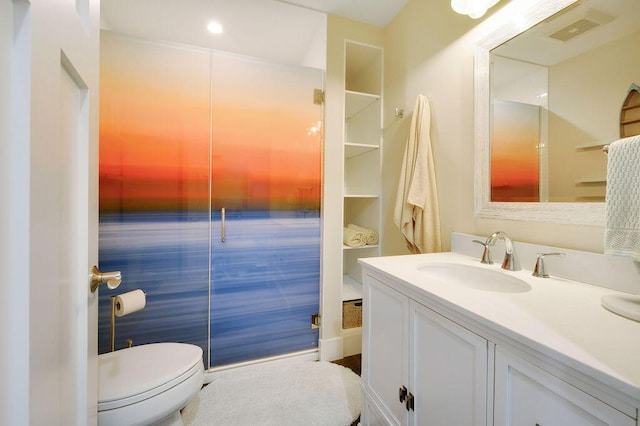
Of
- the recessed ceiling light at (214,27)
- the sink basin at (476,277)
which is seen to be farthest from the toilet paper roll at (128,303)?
the recessed ceiling light at (214,27)

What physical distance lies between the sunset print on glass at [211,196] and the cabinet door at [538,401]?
1361 millimetres

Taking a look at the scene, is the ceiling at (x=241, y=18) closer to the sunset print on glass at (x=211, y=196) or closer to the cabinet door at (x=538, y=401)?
the sunset print on glass at (x=211, y=196)

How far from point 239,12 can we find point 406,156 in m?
1.57

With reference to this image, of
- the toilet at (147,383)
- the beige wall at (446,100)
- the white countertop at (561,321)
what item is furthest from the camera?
the beige wall at (446,100)

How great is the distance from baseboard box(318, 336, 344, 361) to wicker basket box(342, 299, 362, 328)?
0.40 feet

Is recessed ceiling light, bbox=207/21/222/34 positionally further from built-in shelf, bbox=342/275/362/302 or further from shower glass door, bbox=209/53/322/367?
built-in shelf, bbox=342/275/362/302

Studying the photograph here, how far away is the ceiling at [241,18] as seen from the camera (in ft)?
5.65

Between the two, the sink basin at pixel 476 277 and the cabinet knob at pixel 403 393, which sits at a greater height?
the sink basin at pixel 476 277

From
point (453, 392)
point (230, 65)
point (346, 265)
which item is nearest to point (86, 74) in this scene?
point (230, 65)

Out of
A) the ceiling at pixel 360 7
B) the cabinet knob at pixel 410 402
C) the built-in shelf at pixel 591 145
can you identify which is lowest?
the cabinet knob at pixel 410 402

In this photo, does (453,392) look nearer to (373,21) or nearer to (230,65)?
(230,65)

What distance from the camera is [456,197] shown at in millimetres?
1408

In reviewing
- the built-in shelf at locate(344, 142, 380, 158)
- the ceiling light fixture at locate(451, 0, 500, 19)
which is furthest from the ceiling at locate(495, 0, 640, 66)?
the built-in shelf at locate(344, 142, 380, 158)

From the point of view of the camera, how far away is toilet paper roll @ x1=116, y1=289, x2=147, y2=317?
108cm
